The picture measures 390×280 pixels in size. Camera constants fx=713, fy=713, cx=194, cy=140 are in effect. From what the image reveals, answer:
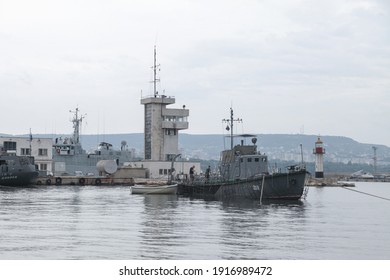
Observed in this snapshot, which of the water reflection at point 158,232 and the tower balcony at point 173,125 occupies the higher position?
the tower balcony at point 173,125

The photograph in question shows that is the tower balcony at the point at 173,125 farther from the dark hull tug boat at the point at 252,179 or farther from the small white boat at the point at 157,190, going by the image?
the dark hull tug boat at the point at 252,179

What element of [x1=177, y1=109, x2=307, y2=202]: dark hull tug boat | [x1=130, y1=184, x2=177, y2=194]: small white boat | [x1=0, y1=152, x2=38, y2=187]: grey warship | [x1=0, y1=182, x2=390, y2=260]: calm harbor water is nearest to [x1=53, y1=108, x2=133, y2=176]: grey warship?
[x1=0, y1=152, x2=38, y2=187]: grey warship

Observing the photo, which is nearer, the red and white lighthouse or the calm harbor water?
the calm harbor water

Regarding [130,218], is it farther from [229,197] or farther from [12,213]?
[229,197]

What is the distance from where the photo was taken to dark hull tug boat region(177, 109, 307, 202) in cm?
6438

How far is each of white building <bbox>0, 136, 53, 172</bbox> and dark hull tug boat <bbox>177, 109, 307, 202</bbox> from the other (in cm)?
5462

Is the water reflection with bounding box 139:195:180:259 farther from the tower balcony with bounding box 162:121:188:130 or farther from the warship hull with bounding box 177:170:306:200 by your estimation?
the tower balcony with bounding box 162:121:188:130

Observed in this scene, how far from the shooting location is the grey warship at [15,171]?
3878 inches

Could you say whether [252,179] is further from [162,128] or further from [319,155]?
[319,155]

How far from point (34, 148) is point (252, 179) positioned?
66185 millimetres

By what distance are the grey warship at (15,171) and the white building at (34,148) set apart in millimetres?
18980

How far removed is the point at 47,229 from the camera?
125 feet

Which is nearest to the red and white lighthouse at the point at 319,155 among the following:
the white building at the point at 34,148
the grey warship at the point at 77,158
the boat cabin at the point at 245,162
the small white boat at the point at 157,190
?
the grey warship at the point at 77,158
